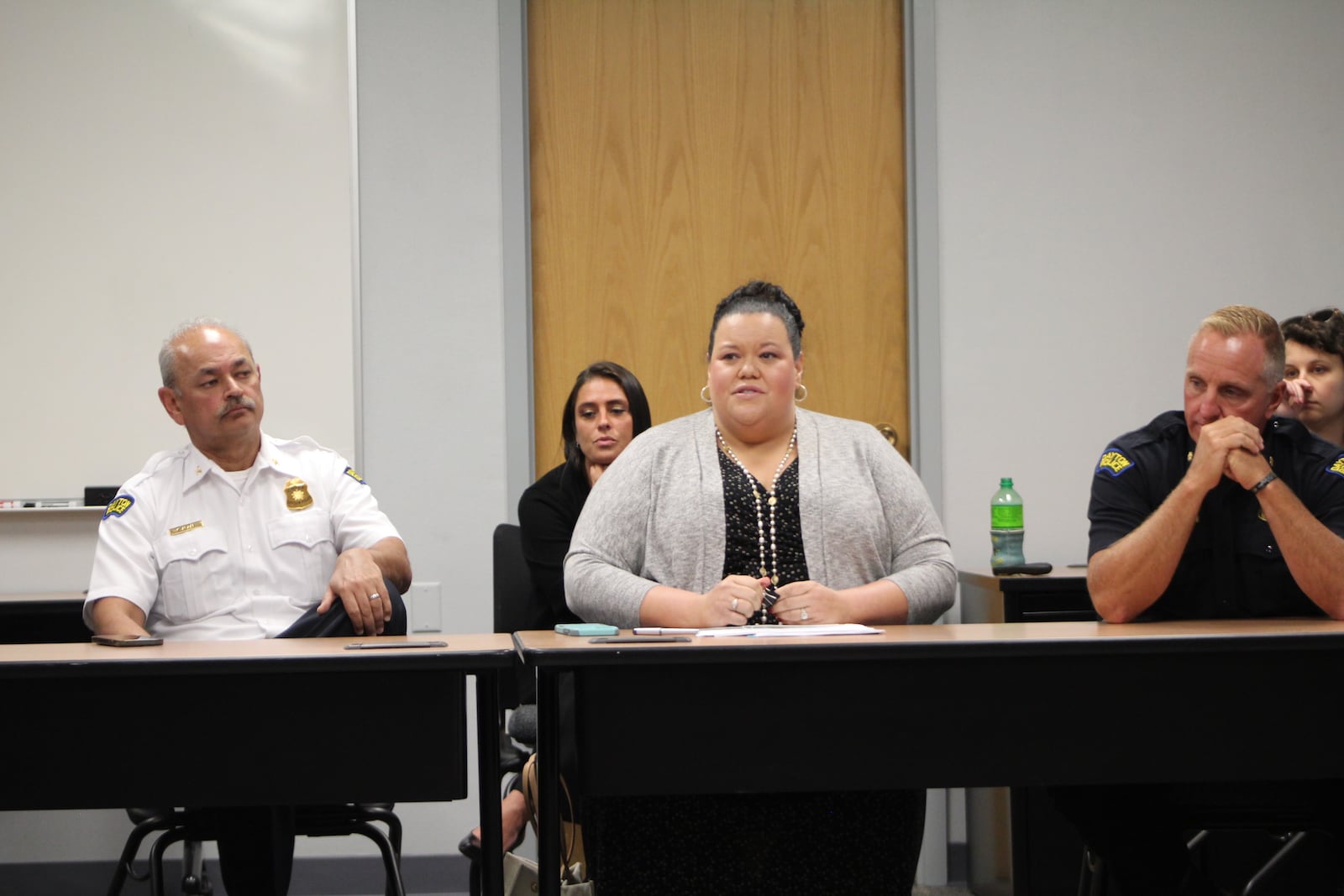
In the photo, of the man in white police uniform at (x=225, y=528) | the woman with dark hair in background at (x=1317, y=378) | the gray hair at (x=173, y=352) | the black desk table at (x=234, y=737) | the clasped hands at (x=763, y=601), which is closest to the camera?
the black desk table at (x=234, y=737)

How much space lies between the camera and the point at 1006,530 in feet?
11.8

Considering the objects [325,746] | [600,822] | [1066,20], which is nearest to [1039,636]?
[600,822]

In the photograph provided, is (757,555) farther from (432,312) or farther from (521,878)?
(432,312)

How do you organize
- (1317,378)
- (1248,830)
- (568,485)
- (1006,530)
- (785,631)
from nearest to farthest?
(785,631) < (1248,830) < (1317,378) < (568,485) < (1006,530)

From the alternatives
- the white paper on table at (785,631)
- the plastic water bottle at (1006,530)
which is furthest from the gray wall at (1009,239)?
the white paper on table at (785,631)

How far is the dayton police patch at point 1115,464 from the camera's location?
2.31 meters

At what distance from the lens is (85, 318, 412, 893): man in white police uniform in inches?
95.5

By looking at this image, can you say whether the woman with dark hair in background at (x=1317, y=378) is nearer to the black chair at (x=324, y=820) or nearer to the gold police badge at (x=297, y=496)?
the black chair at (x=324, y=820)

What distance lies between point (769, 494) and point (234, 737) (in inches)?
41.4

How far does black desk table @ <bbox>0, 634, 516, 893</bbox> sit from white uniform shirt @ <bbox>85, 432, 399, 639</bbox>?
29.1 inches

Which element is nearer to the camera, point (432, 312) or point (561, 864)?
point (561, 864)

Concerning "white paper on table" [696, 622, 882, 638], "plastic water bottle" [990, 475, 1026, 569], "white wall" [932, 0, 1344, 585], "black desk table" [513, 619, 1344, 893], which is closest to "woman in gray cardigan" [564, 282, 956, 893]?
"white paper on table" [696, 622, 882, 638]

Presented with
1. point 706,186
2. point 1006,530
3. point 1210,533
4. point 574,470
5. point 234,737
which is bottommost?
point 234,737

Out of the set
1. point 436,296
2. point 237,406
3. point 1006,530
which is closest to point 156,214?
point 436,296
